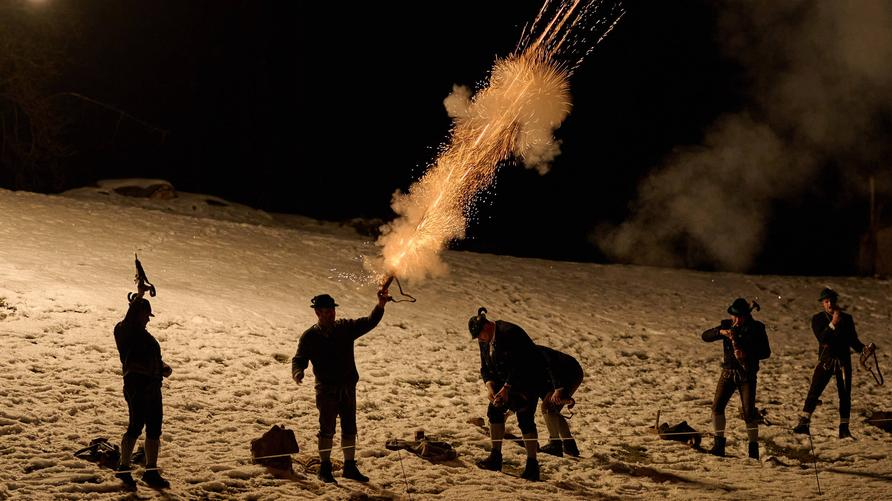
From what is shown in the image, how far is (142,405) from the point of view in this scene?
7.54m

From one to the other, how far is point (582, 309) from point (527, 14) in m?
13.0

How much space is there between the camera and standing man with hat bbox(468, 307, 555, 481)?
8.52 m

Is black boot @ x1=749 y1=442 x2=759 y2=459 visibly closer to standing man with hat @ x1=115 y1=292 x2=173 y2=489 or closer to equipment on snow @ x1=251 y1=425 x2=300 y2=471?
equipment on snow @ x1=251 y1=425 x2=300 y2=471

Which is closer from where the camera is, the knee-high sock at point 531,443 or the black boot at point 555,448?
the knee-high sock at point 531,443

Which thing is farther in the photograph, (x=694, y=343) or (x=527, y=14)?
(x=527, y=14)

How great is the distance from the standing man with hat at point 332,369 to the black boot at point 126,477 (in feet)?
5.13

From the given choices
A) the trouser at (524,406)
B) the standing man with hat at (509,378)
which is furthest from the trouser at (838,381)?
the trouser at (524,406)

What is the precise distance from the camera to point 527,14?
89.2 ft

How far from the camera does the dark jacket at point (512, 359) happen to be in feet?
28.1

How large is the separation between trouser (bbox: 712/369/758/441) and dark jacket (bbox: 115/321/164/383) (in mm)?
5788

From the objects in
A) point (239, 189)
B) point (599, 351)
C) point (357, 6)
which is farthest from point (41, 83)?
point (599, 351)

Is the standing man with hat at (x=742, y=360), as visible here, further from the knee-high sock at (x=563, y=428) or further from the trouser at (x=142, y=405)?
the trouser at (x=142, y=405)

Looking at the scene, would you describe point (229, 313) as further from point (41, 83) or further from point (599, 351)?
point (41, 83)

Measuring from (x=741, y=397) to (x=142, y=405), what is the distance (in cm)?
603
